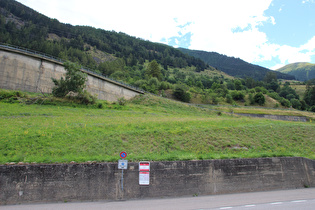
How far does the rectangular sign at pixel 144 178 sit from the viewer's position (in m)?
11.5

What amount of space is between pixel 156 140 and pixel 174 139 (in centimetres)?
183

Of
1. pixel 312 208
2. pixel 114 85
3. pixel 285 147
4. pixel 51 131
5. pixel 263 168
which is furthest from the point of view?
pixel 114 85

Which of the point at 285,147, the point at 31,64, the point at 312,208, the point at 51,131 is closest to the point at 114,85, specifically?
the point at 31,64

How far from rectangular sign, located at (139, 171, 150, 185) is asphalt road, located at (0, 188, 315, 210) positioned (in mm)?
953

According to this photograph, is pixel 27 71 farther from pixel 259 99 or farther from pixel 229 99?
pixel 259 99

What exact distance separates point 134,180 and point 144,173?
0.70m

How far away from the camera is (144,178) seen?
38.1 ft

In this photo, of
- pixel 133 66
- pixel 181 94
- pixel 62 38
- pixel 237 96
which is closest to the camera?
pixel 181 94

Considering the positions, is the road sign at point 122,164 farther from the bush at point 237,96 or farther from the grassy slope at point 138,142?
the bush at point 237,96

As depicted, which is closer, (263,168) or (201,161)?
(201,161)

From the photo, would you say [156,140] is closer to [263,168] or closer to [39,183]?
[263,168]

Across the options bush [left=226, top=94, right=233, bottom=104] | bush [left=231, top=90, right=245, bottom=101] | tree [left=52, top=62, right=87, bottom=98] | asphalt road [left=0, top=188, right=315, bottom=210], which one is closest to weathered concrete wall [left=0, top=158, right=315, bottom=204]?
asphalt road [left=0, top=188, right=315, bottom=210]

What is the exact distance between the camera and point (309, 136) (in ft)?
82.0

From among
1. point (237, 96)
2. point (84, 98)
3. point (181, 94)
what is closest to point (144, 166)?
point (84, 98)
